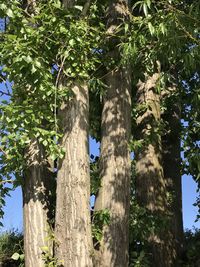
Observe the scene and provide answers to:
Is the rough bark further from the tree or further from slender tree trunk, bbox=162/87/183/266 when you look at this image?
slender tree trunk, bbox=162/87/183/266

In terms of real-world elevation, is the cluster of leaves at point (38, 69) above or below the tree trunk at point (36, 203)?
above

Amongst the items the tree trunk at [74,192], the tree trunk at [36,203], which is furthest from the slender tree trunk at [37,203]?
the tree trunk at [74,192]

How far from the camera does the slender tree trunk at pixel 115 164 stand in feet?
19.1

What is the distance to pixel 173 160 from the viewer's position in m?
9.72

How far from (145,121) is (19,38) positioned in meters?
3.66

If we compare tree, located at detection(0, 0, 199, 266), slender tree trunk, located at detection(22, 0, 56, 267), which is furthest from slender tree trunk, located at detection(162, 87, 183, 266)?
slender tree trunk, located at detection(22, 0, 56, 267)

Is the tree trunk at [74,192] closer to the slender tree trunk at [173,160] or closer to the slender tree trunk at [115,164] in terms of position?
the slender tree trunk at [115,164]

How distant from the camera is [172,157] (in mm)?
9734

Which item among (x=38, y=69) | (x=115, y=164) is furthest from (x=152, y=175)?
(x=38, y=69)

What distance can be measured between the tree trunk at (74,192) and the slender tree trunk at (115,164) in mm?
489

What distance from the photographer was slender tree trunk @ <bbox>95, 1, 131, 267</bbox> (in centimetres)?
583

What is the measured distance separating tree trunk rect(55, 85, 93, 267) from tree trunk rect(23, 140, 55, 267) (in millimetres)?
261

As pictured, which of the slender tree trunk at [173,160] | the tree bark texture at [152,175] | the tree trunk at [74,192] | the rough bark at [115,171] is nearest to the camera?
the tree trunk at [74,192]

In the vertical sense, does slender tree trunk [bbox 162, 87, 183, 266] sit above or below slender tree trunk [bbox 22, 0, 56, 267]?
above
